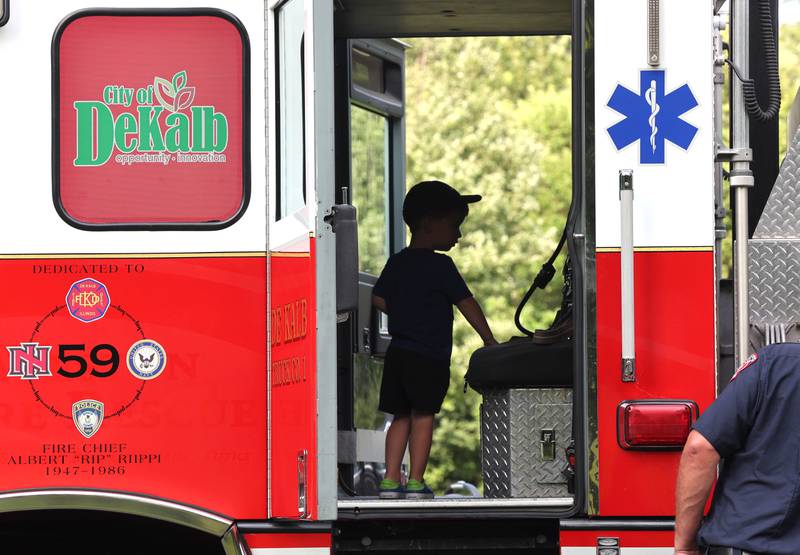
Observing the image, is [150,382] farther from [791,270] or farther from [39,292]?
[791,270]

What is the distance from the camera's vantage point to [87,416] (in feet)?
14.0

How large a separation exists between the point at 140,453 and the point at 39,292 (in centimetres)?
61

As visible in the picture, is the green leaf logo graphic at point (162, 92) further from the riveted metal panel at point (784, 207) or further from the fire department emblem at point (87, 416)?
the riveted metal panel at point (784, 207)

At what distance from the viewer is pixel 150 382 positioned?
169 inches

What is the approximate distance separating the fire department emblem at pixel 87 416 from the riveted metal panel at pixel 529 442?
141 cm

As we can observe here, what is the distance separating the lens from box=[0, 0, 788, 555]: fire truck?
13.6 ft

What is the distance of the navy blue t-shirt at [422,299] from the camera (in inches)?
207

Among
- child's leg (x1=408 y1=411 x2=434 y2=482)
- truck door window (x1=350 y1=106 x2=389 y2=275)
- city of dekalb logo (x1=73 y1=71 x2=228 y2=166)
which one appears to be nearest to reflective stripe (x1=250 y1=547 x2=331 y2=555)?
child's leg (x1=408 y1=411 x2=434 y2=482)

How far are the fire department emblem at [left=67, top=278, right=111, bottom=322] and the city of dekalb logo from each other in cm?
40

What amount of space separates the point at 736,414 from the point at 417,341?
6.12 feet

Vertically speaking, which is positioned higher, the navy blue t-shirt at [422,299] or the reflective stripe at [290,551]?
the navy blue t-shirt at [422,299]

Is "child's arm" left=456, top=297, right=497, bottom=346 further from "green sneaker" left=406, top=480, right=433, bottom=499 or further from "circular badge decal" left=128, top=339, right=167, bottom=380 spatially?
"circular badge decal" left=128, top=339, right=167, bottom=380

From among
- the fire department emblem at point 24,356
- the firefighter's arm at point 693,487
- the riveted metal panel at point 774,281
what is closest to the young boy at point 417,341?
the riveted metal panel at point 774,281

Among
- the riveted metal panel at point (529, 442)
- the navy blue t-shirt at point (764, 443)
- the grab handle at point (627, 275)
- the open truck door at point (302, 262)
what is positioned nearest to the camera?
the navy blue t-shirt at point (764, 443)
